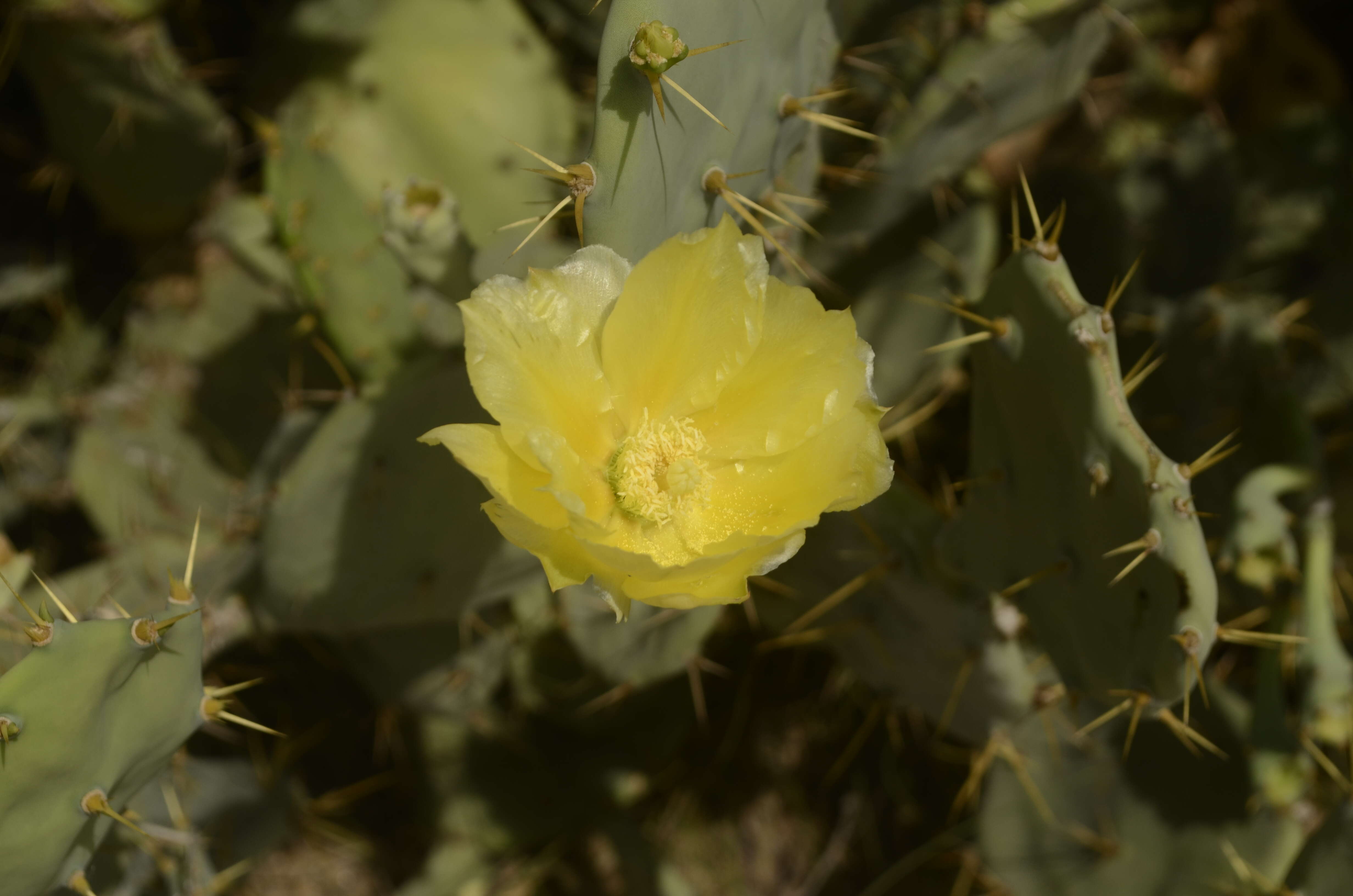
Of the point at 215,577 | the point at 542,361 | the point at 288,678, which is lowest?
the point at 288,678

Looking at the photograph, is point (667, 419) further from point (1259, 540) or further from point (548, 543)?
point (1259, 540)

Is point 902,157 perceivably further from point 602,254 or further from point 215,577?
point 215,577

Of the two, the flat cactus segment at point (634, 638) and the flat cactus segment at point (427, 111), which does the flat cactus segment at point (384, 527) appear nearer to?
the flat cactus segment at point (634, 638)

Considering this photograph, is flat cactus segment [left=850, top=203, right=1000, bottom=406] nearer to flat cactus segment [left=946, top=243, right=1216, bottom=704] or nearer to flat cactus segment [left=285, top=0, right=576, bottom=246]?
flat cactus segment [left=946, top=243, right=1216, bottom=704]

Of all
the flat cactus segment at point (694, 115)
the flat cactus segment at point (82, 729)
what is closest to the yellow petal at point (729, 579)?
the flat cactus segment at point (694, 115)

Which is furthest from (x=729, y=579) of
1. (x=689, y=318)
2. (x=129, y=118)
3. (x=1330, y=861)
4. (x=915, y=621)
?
(x=129, y=118)

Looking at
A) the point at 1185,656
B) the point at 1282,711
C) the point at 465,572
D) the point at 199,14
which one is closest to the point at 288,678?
the point at 465,572

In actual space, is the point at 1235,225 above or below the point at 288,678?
above
